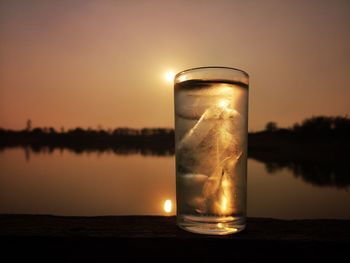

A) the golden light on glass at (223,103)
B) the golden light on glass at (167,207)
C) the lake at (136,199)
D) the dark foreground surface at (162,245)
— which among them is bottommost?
the golden light on glass at (167,207)

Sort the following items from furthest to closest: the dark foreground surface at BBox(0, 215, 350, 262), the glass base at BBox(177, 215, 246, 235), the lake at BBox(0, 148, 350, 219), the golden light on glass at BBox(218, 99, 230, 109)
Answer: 1. the lake at BBox(0, 148, 350, 219)
2. the golden light on glass at BBox(218, 99, 230, 109)
3. the glass base at BBox(177, 215, 246, 235)
4. the dark foreground surface at BBox(0, 215, 350, 262)

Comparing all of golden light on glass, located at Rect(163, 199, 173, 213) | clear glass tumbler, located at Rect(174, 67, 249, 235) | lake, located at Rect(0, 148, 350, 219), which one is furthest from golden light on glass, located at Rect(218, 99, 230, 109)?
golden light on glass, located at Rect(163, 199, 173, 213)

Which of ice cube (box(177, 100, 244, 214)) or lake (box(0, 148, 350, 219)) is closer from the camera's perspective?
ice cube (box(177, 100, 244, 214))

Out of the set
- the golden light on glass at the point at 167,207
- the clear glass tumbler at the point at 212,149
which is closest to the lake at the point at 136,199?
the golden light on glass at the point at 167,207

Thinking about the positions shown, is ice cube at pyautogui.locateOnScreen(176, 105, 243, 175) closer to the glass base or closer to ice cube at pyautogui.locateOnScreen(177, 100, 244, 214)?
ice cube at pyautogui.locateOnScreen(177, 100, 244, 214)

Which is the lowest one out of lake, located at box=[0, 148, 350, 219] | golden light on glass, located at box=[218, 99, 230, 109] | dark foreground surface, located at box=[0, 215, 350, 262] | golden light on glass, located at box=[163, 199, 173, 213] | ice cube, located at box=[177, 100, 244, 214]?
golden light on glass, located at box=[163, 199, 173, 213]

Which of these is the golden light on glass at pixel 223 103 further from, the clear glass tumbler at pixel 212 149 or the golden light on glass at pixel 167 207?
the golden light on glass at pixel 167 207

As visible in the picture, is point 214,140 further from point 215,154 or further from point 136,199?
point 136,199
